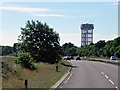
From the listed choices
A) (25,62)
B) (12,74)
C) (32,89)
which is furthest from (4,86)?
(25,62)

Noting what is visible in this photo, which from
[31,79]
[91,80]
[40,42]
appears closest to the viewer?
[31,79]

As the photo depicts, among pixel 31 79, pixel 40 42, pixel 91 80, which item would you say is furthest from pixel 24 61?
pixel 40 42

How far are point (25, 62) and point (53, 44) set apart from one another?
23.7 meters

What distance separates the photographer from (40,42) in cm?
6744

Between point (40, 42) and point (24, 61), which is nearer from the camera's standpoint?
→ point (24, 61)

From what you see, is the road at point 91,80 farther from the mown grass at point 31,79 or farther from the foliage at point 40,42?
the foliage at point 40,42

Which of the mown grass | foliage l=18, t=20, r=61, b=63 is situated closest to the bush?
the mown grass

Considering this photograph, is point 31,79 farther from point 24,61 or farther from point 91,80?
point 24,61

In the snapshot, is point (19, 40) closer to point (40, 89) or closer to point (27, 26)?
point (27, 26)

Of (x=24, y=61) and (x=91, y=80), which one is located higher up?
(x=24, y=61)

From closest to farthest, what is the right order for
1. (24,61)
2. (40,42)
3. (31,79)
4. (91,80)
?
(31,79) → (91,80) → (24,61) → (40,42)

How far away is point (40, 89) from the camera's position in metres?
22.8

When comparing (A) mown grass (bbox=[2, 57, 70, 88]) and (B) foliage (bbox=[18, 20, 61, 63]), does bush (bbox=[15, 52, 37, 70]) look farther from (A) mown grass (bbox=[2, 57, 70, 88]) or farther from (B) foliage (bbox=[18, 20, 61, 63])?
(B) foliage (bbox=[18, 20, 61, 63])

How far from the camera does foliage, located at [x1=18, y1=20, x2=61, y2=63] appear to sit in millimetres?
66500
